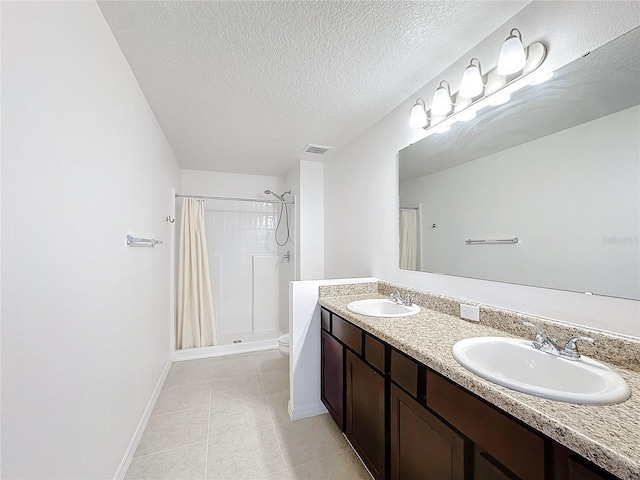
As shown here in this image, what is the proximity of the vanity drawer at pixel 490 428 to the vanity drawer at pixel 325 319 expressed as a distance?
95 centimetres

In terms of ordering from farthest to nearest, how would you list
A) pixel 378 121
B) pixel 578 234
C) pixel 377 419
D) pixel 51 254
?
pixel 378 121
pixel 377 419
pixel 578 234
pixel 51 254

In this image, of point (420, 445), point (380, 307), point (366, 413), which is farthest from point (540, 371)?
point (380, 307)

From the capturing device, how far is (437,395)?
0.99m

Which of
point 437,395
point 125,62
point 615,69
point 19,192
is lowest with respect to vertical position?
point 437,395

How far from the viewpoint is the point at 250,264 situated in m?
3.93

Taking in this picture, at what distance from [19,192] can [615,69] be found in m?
1.94

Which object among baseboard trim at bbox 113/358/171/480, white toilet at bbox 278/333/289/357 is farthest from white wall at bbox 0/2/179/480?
white toilet at bbox 278/333/289/357

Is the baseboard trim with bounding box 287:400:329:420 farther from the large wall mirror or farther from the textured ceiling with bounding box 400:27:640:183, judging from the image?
the textured ceiling with bounding box 400:27:640:183

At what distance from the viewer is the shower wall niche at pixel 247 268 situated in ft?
12.3

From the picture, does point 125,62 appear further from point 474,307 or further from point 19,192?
point 474,307

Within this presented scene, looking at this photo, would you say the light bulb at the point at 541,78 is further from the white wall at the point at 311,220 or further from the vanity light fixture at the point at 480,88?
the white wall at the point at 311,220

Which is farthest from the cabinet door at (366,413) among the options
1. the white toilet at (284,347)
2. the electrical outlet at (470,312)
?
the white toilet at (284,347)

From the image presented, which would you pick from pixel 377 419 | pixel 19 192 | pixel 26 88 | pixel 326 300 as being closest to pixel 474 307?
pixel 377 419

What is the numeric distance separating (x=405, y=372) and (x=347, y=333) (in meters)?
0.53
